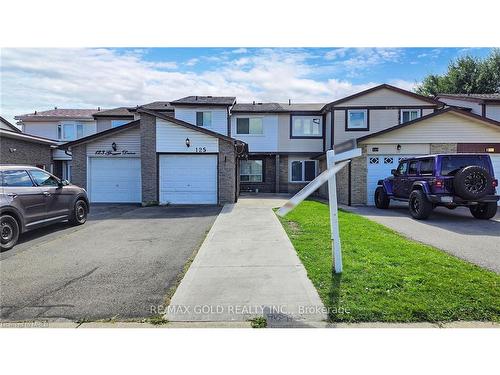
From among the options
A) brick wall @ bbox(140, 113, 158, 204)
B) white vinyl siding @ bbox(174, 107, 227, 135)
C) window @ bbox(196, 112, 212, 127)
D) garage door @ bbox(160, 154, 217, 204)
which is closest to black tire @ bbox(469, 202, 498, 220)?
garage door @ bbox(160, 154, 217, 204)

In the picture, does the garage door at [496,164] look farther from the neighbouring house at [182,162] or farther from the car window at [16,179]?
the car window at [16,179]

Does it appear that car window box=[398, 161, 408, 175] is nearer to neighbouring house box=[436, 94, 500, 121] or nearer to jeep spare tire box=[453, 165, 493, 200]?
jeep spare tire box=[453, 165, 493, 200]

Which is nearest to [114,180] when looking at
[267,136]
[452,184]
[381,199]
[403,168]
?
[267,136]

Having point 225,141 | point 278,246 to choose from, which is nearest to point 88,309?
point 278,246

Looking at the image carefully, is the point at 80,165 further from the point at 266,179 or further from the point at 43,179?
the point at 266,179

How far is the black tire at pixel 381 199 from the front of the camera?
13.5m

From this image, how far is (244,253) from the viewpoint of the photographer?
20.9 feet

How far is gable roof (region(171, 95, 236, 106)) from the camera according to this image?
20.0 metres

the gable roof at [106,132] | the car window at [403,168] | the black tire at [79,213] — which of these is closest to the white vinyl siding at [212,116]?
the gable roof at [106,132]

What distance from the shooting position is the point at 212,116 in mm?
20469

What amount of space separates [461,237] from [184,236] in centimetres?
684

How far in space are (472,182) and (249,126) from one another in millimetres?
14971

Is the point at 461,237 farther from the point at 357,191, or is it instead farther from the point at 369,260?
the point at 357,191

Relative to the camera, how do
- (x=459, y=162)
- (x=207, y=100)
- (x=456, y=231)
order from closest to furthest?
1. (x=456, y=231)
2. (x=459, y=162)
3. (x=207, y=100)
